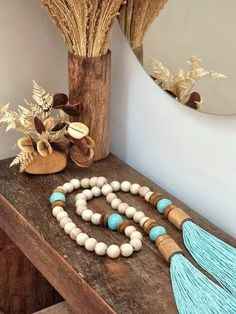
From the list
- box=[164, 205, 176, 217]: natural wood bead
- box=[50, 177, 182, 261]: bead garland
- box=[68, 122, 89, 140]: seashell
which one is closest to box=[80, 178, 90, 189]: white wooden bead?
box=[50, 177, 182, 261]: bead garland

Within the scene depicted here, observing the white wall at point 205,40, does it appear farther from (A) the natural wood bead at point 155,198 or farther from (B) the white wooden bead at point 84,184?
(B) the white wooden bead at point 84,184

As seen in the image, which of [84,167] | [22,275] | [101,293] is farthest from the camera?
[22,275]

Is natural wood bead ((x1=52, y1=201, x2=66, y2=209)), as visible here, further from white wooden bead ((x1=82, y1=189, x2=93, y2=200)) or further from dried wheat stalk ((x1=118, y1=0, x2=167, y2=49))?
dried wheat stalk ((x1=118, y1=0, x2=167, y2=49))

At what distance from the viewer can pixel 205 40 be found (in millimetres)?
1017

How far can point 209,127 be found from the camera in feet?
3.59

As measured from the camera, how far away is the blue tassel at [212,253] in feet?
3.04

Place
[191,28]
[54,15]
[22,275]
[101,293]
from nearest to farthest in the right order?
1. [101,293]
2. [191,28]
3. [54,15]
4. [22,275]

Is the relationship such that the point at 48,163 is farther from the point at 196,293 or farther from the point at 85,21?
the point at 196,293

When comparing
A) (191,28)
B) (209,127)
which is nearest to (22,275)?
Answer: (209,127)

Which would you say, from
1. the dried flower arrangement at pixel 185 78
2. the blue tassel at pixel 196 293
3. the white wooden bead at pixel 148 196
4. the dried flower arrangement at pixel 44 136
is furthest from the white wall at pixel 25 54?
the blue tassel at pixel 196 293

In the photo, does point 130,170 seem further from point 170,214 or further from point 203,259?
point 203,259

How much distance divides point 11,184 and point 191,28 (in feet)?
1.75

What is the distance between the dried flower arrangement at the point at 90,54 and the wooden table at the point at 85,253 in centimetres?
12

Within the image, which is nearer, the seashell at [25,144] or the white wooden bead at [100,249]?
the white wooden bead at [100,249]
